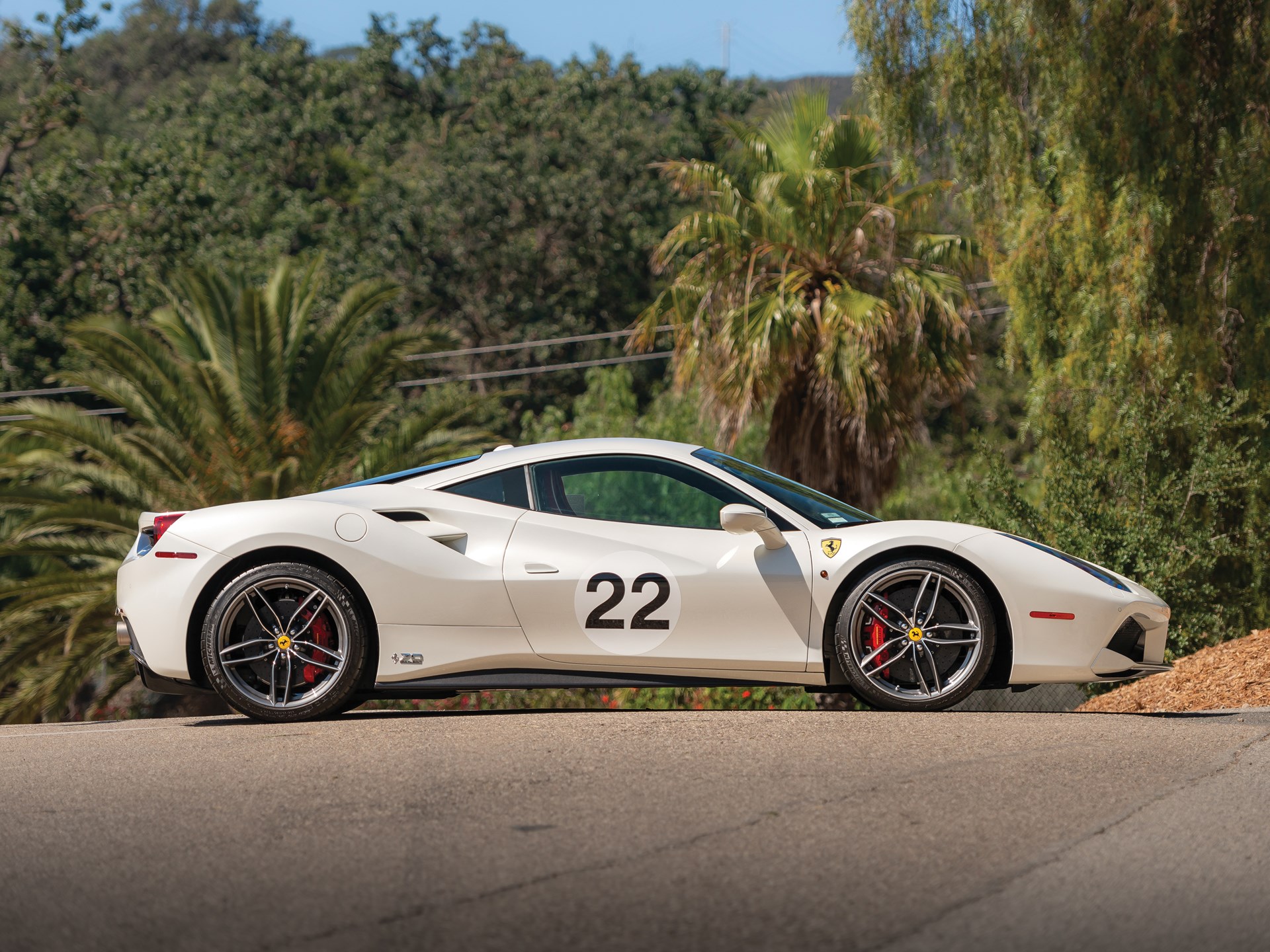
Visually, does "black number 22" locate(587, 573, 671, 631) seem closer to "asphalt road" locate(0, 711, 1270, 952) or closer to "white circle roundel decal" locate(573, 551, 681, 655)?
"white circle roundel decal" locate(573, 551, 681, 655)

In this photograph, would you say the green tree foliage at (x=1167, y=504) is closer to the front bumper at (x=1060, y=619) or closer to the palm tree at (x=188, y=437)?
the front bumper at (x=1060, y=619)

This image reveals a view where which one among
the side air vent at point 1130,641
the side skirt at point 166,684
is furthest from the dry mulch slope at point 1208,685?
the side skirt at point 166,684

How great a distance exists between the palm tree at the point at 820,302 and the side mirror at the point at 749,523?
9157 mm

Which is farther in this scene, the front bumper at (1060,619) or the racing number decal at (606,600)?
the racing number decal at (606,600)

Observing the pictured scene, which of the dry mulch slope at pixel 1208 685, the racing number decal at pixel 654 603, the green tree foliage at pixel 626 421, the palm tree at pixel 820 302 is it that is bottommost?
the dry mulch slope at pixel 1208 685

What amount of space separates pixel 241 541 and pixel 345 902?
3342 mm

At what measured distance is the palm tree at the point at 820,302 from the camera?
15570 millimetres

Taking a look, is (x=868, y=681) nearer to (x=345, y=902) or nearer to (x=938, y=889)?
(x=938, y=889)

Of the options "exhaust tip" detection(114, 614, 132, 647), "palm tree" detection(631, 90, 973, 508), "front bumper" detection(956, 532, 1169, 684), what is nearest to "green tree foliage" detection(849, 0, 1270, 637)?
"palm tree" detection(631, 90, 973, 508)

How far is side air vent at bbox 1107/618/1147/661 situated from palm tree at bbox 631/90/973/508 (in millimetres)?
9047

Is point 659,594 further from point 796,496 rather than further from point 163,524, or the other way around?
point 163,524

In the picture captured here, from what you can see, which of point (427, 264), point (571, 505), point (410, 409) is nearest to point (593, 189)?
point (427, 264)

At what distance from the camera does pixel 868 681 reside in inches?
245

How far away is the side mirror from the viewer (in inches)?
243
